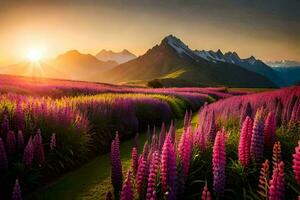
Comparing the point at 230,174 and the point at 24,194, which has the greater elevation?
the point at 230,174

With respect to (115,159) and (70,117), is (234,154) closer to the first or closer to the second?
(115,159)

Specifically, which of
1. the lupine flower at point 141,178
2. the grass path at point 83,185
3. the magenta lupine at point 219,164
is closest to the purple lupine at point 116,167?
the lupine flower at point 141,178

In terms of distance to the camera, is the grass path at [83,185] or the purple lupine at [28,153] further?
the purple lupine at [28,153]

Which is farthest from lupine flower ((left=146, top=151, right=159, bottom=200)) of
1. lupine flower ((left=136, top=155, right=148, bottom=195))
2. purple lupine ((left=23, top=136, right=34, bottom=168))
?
purple lupine ((left=23, top=136, right=34, bottom=168))

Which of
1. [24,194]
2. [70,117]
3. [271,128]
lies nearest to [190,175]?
[271,128]

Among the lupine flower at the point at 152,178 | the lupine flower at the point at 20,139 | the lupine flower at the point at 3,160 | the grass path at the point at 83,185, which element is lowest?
the grass path at the point at 83,185

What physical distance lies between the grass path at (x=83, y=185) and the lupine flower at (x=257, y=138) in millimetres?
2699

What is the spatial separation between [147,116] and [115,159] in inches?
439

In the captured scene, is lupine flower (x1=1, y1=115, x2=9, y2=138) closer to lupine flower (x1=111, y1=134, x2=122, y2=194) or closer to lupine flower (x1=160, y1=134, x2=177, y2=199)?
lupine flower (x1=111, y1=134, x2=122, y2=194)

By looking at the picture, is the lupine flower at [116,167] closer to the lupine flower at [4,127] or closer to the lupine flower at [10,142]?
the lupine flower at [10,142]

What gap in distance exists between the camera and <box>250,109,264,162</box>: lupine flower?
541 cm

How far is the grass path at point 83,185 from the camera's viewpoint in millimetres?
6855

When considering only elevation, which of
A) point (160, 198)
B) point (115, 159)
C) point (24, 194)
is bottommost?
point (24, 194)

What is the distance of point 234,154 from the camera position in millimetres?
6594
